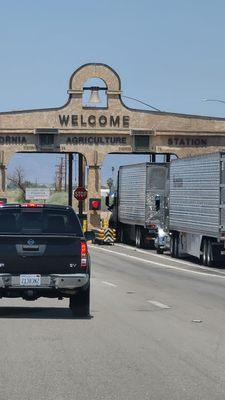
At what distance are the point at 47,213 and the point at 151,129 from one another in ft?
145

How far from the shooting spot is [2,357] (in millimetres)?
10133

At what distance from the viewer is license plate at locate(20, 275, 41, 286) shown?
13.5m

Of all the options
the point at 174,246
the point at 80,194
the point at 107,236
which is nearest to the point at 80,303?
the point at 174,246

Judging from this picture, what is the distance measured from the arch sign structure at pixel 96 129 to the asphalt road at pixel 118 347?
3846 cm

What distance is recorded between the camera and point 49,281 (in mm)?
13539

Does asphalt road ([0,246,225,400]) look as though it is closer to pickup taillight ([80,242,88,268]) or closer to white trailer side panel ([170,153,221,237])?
pickup taillight ([80,242,88,268])

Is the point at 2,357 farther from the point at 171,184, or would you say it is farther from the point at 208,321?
the point at 171,184

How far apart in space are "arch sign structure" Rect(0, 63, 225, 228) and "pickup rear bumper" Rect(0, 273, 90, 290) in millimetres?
44258

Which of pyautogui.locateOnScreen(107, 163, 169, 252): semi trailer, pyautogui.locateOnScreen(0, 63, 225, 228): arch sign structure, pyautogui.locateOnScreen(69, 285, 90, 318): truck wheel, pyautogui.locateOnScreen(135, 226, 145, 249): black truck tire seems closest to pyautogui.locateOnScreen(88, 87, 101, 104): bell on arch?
pyautogui.locateOnScreen(0, 63, 225, 228): arch sign structure

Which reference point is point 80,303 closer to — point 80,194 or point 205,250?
point 205,250

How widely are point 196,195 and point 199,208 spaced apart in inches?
25.8

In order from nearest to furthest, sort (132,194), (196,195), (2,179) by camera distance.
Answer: (196,195)
(132,194)
(2,179)

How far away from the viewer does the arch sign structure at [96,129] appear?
57531mm

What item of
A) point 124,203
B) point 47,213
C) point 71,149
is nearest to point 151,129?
point 71,149
